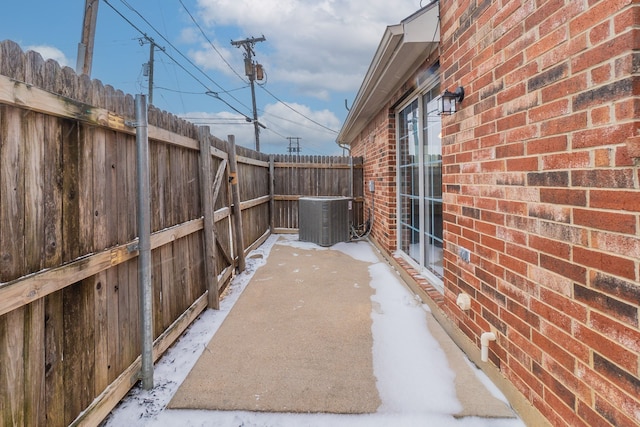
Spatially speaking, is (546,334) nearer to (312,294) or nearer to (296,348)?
(296,348)

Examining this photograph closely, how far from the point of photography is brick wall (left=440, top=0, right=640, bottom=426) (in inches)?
46.6

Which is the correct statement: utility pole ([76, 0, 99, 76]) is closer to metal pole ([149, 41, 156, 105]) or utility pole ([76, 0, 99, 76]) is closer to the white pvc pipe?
the white pvc pipe

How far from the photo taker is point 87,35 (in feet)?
15.8

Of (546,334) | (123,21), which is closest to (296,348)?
(546,334)

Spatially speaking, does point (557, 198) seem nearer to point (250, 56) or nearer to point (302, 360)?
point (302, 360)

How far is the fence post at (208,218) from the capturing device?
341 cm

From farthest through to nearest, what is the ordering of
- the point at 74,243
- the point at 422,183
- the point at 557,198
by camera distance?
the point at 422,183, the point at 74,243, the point at 557,198

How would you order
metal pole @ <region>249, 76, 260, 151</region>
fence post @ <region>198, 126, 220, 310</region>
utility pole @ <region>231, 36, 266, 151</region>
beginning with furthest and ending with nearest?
1. metal pole @ <region>249, 76, 260, 151</region>
2. utility pole @ <region>231, 36, 266, 151</region>
3. fence post @ <region>198, 126, 220, 310</region>

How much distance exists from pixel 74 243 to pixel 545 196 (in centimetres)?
231

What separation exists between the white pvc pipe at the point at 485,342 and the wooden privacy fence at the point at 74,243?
2.22 meters

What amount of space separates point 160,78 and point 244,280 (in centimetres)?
1385

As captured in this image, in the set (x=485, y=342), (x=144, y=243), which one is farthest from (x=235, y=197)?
(x=485, y=342)

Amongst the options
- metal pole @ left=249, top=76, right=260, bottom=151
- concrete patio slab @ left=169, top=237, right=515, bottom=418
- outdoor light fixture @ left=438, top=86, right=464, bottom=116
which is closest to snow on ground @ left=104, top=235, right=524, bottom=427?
concrete patio slab @ left=169, top=237, right=515, bottom=418

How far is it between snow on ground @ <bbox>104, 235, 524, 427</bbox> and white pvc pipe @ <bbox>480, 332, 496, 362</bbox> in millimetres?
151
